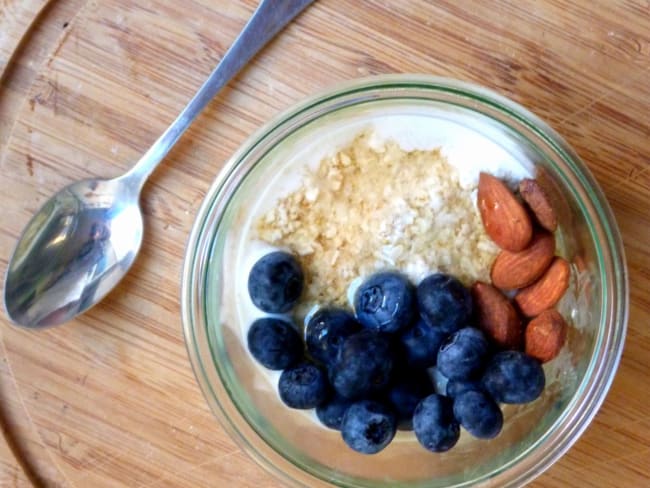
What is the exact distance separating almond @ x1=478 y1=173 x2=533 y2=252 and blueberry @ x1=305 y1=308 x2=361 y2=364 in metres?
0.18

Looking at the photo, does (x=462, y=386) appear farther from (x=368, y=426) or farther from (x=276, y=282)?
(x=276, y=282)

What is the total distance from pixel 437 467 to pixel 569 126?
43cm

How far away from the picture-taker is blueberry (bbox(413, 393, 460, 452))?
2.44 ft

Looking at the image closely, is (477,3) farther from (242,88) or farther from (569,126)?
(242,88)

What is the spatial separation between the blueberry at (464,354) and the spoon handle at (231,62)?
0.40 meters

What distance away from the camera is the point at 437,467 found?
84cm

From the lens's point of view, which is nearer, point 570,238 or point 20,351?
point 570,238

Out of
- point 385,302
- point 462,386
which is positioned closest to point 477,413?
point 462,386

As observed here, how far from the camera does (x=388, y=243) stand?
77 cm

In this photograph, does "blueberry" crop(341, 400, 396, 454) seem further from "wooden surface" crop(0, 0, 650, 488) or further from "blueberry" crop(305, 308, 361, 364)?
"wooden surface" crop(0, 0, 650, 488)

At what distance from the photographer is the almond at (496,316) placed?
774 mm

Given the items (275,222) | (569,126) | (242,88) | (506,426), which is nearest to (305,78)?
(242,88)

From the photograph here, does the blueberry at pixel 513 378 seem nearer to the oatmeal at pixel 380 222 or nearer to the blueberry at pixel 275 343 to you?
the oatmeal at pixel 380 222

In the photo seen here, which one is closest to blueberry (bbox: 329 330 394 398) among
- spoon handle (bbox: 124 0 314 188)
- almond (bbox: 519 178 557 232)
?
almond (bbox: 519 178 557 232)
